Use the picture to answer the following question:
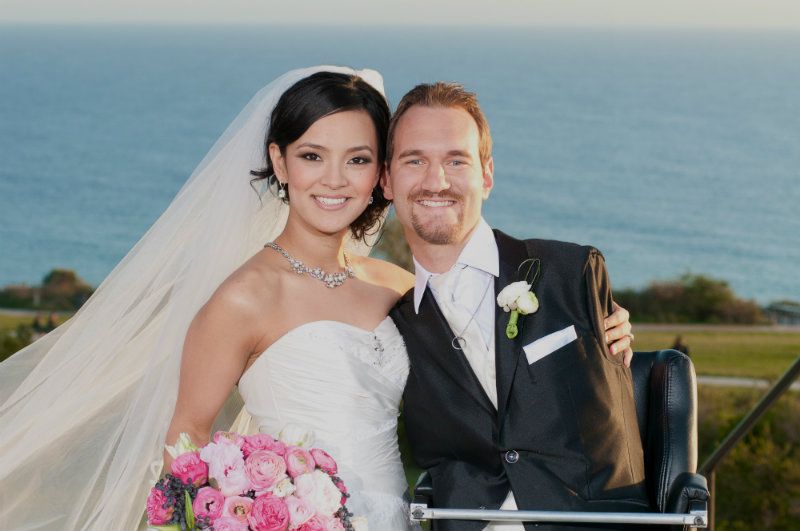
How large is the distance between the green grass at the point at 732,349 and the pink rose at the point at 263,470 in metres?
12.4

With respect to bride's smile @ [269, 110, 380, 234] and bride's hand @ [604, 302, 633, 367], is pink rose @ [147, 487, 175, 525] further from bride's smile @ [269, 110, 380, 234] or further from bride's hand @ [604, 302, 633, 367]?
bride's hand @ [604, 302, 633, 367]

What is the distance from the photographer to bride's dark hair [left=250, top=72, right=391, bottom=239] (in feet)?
10.3

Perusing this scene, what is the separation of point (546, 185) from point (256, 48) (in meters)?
49.0

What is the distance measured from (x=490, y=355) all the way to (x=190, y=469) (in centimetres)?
96

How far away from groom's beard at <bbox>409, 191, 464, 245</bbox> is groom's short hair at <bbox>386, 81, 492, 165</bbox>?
0.20 metres

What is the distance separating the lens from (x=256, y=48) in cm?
10150

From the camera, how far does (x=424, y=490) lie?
295 centimetres

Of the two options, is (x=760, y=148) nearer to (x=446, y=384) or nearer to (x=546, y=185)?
(x=546, y=185)

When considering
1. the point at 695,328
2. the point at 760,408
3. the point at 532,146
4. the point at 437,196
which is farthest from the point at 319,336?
the point at 532,146

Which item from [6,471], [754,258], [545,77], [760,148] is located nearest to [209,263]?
[6,471]

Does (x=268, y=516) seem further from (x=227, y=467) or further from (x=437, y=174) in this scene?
(x=437, y=174)

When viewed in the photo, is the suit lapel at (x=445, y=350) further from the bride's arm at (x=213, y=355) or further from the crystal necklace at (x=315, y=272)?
the bride's arm at (x=213, y=355)

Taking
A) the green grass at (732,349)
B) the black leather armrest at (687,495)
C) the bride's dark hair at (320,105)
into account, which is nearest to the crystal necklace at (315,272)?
the bride's dark hair at (320,105)

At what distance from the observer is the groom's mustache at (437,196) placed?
300 centimetres
